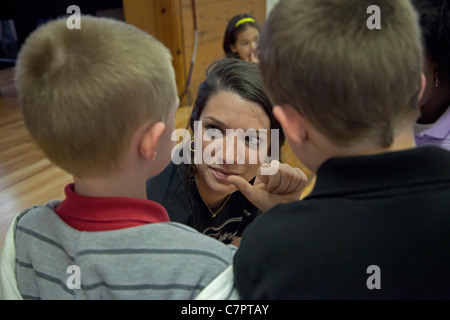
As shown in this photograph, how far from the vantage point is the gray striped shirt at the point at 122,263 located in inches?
20.2

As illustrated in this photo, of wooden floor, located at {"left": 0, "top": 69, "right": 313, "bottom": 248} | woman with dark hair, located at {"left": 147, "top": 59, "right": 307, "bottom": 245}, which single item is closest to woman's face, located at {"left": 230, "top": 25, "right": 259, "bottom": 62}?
wooden floor, located at {"left": 0, "top": 69, "right": 313, "bottom": 248}

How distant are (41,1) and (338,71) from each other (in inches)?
159

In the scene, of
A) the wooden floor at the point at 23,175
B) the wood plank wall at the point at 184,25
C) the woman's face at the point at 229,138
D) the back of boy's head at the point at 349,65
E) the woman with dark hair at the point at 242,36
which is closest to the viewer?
the back of boy's head at the point at 349,65

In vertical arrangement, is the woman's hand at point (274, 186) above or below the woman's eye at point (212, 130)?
below

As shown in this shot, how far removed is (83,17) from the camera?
577mm

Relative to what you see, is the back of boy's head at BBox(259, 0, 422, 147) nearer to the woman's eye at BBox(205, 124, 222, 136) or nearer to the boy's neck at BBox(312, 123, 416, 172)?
the boy's neck at BBox(312, 123, 416, 172)

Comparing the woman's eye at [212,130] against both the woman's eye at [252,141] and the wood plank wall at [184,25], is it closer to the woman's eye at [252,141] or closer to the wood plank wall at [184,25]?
the woman's eye at [252,141]

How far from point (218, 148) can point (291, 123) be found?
0.48 m

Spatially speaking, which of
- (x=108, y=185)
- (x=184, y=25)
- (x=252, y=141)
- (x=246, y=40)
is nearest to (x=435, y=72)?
(x=252, y=141)

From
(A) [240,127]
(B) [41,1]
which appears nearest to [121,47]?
(A) [240,127]

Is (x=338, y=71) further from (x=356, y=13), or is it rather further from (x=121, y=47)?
(x=121, y=47)

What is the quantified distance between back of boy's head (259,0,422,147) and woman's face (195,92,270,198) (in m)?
0.47

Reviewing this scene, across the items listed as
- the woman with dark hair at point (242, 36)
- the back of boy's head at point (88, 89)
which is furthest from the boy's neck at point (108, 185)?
the woman with dark hair at point (242, 36)

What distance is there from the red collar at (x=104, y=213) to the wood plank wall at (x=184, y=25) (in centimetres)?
238
